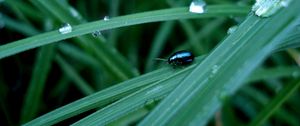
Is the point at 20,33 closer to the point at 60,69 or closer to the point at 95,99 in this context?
the point at 60,69

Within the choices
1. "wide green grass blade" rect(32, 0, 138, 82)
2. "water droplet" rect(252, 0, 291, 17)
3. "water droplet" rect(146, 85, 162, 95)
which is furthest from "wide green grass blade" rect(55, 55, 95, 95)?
"water droplet" rect(252, 0, 291, 17)

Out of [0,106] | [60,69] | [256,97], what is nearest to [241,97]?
[256,97]

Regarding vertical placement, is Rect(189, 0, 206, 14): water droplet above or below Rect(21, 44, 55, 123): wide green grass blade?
below

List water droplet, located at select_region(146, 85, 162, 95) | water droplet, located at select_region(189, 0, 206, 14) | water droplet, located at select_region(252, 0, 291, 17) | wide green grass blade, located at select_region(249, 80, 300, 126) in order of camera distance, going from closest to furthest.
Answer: water droplet, located at select_region(252, 0, 291, 17)
water droplet, located at select_region(146, 85, 162, 95)
water droplet, located at select_region(189, 0, 206, 14)
wide green grass blade, located at select_region(249, 80, 300, 126)

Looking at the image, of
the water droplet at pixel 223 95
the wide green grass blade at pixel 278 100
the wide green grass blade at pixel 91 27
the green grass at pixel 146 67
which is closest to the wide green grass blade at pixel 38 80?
the green grass at pixel 146 67

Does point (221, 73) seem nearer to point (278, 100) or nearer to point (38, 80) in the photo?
point (278, 100)

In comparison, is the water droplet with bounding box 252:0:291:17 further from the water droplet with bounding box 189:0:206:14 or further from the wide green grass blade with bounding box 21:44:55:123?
the wide green grass blade with bounding box 21:44:55:123
